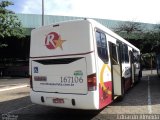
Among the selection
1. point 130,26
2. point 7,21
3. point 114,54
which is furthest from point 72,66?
point 130,26

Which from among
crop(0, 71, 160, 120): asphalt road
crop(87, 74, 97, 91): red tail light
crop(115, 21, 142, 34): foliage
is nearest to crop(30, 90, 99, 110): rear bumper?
crop(87, 74, 97, 91): red tail light

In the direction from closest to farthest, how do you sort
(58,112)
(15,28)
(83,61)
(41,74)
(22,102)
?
(83,61), (41,74), (58,112), (22,102), (15,28)

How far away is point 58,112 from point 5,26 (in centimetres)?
1558

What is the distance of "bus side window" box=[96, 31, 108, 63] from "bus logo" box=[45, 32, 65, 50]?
1.14 metres

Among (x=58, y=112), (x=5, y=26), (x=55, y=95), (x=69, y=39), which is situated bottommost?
(x=58, y=112)

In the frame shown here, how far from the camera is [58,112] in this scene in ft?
36.6

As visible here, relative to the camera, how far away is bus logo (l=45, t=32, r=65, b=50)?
9766 millimetres

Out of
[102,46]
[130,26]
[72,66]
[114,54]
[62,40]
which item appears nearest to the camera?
[72,66]

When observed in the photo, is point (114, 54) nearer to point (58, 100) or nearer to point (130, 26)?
point (58, 100)

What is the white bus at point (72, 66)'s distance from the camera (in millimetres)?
9133

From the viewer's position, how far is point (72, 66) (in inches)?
371

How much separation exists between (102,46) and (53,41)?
5.16 ft

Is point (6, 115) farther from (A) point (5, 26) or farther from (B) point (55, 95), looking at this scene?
(A) point (5, 26)

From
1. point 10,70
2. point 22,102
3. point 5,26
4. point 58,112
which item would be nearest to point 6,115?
point 58,112
